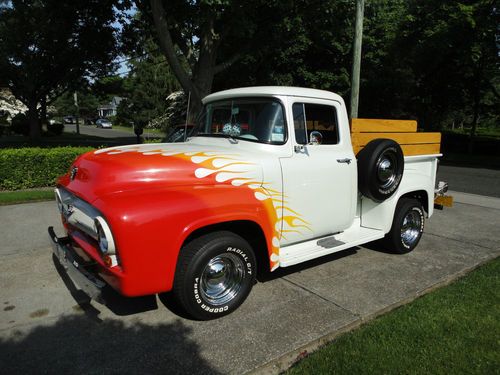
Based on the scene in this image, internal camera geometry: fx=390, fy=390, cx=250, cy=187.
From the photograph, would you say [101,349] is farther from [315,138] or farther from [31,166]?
[31,166]

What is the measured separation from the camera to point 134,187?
3205 mm

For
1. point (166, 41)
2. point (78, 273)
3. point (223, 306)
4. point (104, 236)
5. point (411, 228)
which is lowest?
point (223, 306)

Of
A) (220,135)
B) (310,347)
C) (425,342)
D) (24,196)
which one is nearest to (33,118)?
(24,196)

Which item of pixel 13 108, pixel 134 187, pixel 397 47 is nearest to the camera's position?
pixel 134 187

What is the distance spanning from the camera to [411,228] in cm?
555

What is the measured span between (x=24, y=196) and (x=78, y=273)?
5.72m

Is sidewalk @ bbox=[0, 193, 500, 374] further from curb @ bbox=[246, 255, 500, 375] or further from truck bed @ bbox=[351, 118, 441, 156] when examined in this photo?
truck bed @ bbox=[351, 118, 441, 156]

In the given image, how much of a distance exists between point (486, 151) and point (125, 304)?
24.5 m

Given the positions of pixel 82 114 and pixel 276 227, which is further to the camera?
pixel 82 114

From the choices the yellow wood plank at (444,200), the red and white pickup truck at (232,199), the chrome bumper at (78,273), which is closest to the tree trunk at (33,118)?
the red and white pickup truck at (232,199)

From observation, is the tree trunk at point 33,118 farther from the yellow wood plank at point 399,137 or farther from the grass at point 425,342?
the grass at point 425,342

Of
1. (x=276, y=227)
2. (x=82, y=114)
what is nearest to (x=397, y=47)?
Result: (x=276, y=227)

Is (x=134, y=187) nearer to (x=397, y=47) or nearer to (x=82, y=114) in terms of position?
(x=397, y=47)

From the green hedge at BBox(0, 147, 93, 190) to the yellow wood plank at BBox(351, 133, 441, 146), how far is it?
7012mm
